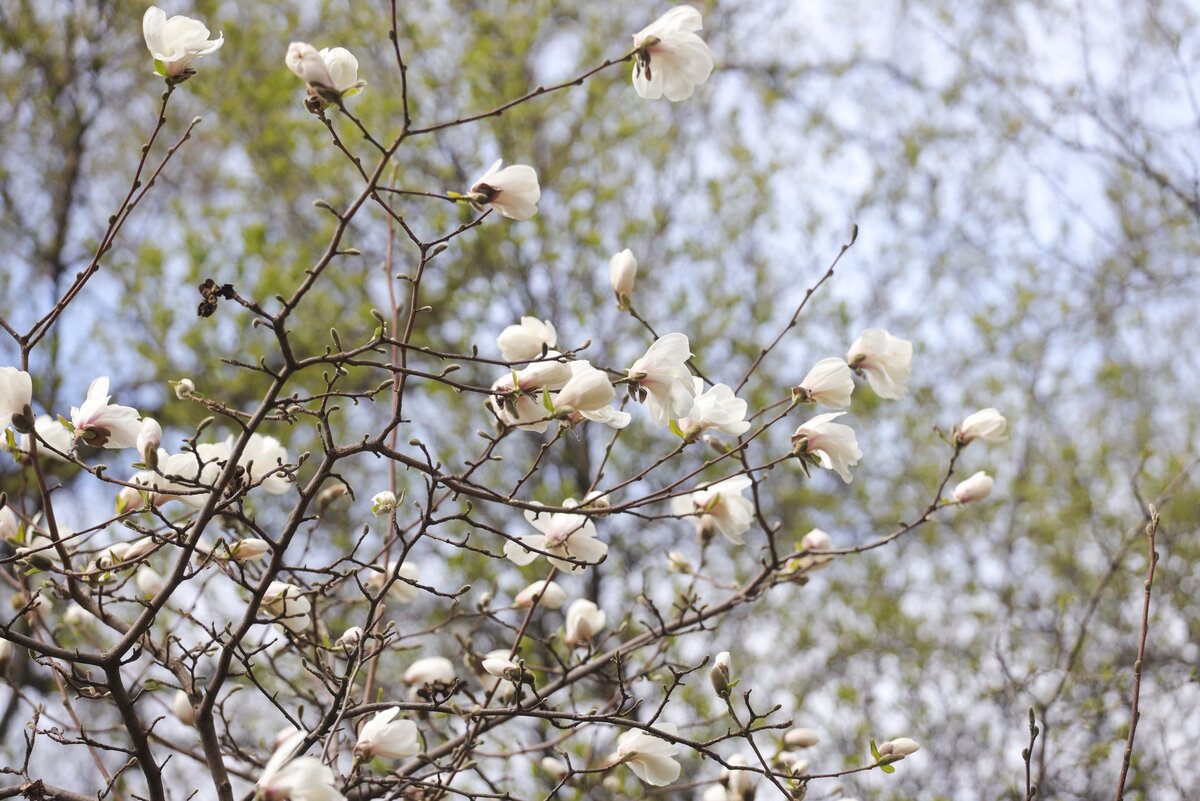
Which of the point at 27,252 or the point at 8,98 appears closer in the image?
the point at 8,98

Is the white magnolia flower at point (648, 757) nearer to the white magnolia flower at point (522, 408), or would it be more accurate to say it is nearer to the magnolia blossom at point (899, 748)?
the magnolia blossom at point (899, 748)

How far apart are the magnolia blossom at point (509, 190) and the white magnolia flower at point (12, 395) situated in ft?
1.86

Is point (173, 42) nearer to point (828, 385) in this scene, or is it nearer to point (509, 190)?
point (509, 190)

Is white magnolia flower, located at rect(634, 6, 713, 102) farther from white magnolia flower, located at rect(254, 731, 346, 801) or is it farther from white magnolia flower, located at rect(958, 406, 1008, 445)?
white magnolia flower, located at rect(254, 731, 346, 801)

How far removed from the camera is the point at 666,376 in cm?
135

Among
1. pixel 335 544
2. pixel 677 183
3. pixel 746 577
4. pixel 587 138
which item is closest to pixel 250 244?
pixel 335 544

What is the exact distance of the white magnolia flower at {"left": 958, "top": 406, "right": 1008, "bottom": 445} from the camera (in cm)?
184

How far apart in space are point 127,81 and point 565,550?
17.0ft

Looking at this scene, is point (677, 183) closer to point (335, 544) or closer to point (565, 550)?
point (335, 544)

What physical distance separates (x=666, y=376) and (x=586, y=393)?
135 mm

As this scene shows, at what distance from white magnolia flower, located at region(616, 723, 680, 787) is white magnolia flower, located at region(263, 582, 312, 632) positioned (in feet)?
1.57

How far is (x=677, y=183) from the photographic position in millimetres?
5223

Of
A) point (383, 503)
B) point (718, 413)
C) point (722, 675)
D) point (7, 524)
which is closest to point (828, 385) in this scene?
point (718, 413)

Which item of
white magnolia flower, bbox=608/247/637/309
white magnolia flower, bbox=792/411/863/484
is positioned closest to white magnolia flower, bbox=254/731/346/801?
white magnolia flower, bbox=792/411/863/484
